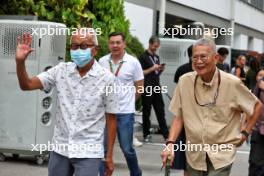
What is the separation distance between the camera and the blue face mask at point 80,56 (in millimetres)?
4953

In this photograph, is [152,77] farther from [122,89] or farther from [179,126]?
[179,126]

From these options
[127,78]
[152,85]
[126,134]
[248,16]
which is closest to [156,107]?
[152,85]

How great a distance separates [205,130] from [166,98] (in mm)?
7670

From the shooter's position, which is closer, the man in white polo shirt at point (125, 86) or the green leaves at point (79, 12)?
the man in white polo shirt at point (125, 86)

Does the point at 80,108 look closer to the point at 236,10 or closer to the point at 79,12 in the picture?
the point at 79,12

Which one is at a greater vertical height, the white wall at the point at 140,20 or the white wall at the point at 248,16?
the white wall at the point at 248,16

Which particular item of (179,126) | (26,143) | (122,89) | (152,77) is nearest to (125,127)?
(122,89)

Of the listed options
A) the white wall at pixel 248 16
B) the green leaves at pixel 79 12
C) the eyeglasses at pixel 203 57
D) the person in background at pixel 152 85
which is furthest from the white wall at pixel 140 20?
the white wall at pixel 248 16

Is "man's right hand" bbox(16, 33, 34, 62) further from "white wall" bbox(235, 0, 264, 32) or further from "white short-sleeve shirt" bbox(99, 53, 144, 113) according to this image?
"white wall" bbox(235, 0, 264, 32)

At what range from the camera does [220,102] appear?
4934 mm

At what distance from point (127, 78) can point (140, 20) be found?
10.9 meters

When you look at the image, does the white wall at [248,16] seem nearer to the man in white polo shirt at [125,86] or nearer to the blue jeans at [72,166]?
the man in white polo shirt at [125,86]

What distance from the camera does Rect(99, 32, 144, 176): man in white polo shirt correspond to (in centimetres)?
747

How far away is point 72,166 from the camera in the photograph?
16.3ft
